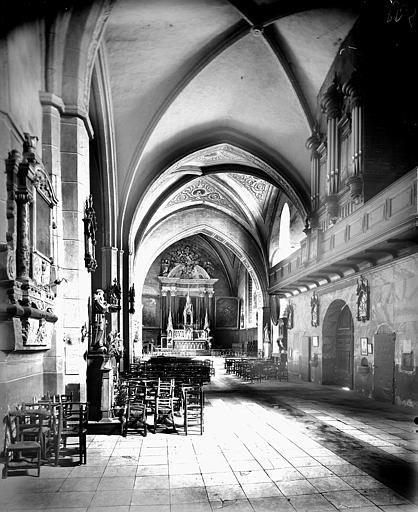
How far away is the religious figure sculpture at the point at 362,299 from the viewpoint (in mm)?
12547

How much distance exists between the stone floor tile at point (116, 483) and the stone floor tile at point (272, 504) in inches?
54.1

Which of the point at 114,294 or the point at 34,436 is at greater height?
the point at 114,294

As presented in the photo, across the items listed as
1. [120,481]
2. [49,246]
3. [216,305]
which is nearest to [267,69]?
[49,246]

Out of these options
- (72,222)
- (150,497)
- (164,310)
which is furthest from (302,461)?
(164,310)

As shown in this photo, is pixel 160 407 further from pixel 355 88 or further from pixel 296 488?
pixel 355 88

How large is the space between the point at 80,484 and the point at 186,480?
1158mm

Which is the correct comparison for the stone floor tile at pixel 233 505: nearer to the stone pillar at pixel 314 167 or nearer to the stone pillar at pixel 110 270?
the stone pillar at pixel 110 270

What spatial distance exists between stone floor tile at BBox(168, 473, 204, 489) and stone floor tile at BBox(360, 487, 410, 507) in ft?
5.75

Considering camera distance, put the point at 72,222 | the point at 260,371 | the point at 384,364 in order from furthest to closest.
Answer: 1. the point at 260,371
2. the point at 384,364
3. the point at 72,222

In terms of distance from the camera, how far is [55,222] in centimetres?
795

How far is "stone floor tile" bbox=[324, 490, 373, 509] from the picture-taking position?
4707 mm

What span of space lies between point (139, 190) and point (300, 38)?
7.88 meters

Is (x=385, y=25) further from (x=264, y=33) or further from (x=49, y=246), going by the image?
(x=49, y=246)

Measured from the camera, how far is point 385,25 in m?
11.7
